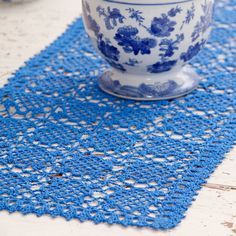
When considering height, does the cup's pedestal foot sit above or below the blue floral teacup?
below

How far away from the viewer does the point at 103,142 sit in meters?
0.88

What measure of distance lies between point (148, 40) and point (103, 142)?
0.52 ft

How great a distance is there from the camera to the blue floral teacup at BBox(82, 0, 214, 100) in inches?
36.3

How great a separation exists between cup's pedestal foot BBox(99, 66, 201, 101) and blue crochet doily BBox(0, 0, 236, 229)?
0.6 inches

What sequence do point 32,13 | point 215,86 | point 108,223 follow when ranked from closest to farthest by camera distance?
1. point 108,223
2. point 215,86
3. point 32,13

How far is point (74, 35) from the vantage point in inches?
47.8

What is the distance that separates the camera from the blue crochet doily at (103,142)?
2.50 ft

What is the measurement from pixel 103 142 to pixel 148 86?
0.15 metres

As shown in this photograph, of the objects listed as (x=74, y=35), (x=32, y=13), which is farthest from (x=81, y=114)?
(x=32, y=13)

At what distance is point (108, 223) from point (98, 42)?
0.33 metres

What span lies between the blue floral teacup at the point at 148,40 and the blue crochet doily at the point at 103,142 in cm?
3

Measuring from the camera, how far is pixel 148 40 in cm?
94

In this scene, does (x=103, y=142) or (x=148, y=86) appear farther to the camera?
→ (x=148, y=86)

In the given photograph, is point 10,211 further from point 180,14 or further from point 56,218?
point 180,14
